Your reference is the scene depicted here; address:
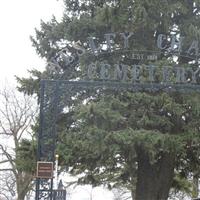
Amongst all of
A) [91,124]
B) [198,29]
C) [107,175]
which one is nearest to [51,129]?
[91,124]

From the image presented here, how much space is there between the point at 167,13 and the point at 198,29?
3.97ft

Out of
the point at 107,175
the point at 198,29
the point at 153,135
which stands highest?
the point at 198,29

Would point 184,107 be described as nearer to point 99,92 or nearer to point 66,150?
point 99,92

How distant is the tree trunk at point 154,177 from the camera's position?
1838cm

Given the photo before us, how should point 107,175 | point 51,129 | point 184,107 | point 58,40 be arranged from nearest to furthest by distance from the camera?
point 51,129
point 184,107
point 58,40
point 107,175

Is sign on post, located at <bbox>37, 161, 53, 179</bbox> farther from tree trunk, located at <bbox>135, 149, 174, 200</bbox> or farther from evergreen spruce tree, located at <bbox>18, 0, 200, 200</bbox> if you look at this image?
tree trunk, located at <bbox>135, 149, 174, 200</bbox>

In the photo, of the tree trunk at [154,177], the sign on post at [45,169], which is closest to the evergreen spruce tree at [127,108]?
the tree trunk at [154,177]

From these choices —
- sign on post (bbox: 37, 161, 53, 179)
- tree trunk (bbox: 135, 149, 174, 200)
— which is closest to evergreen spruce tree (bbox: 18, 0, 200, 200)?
tree trunk (bbox: 135, 149, 174, 200)

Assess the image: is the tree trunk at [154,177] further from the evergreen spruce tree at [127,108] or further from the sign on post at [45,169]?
the sign on post at [45,169]

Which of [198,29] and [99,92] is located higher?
[198,29]

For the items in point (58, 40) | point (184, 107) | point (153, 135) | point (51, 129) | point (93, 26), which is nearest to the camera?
point (51, 129)

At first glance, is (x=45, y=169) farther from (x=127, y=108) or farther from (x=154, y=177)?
(x=154, y=177)

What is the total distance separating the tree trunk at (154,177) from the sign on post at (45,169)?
6.76 meters

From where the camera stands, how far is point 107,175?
22.4 m
